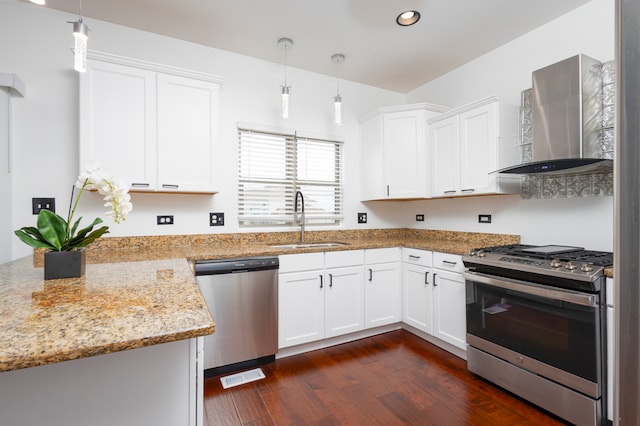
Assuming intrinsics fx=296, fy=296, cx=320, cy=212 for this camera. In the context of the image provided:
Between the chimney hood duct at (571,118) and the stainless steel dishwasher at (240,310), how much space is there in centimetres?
205

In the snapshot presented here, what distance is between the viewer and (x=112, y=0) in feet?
6.93

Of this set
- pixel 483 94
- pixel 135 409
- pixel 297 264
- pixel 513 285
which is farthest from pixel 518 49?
pixel 135 409

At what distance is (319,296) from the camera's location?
8.36ft

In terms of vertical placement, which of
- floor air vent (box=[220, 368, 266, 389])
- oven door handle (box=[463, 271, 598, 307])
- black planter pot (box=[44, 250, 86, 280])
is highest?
black planter pot (box=[44, 250, 86, 280])

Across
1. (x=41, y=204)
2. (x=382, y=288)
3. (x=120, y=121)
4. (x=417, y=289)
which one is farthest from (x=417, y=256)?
(x=41, y=204)

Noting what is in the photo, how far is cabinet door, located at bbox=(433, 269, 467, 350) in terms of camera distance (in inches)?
92.2

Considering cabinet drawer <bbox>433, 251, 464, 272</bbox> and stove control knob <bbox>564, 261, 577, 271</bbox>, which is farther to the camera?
cabinet drawer <bbox>433, 251, 464, 272</bbox>

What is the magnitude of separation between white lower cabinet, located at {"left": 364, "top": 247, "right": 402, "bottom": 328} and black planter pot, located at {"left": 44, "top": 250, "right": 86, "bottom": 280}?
209 cm

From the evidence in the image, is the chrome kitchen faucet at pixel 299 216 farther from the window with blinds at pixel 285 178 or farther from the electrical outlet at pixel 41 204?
the electrical outlet at pixel 41 204

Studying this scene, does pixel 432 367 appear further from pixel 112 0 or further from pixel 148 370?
pixel 112 0

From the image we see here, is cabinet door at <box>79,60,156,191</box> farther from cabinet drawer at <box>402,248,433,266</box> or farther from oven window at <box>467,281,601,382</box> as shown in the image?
oven window at <box>467,281,601,382</box>

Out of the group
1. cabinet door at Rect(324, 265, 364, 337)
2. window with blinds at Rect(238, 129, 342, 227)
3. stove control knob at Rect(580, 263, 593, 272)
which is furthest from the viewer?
window with blinds at Rect(238, 129, 342, 227)

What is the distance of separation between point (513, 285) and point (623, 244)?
1.51 metres

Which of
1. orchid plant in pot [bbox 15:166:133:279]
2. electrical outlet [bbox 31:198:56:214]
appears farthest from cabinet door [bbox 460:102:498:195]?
electrical outlet [bbox 31:198:56:214]
